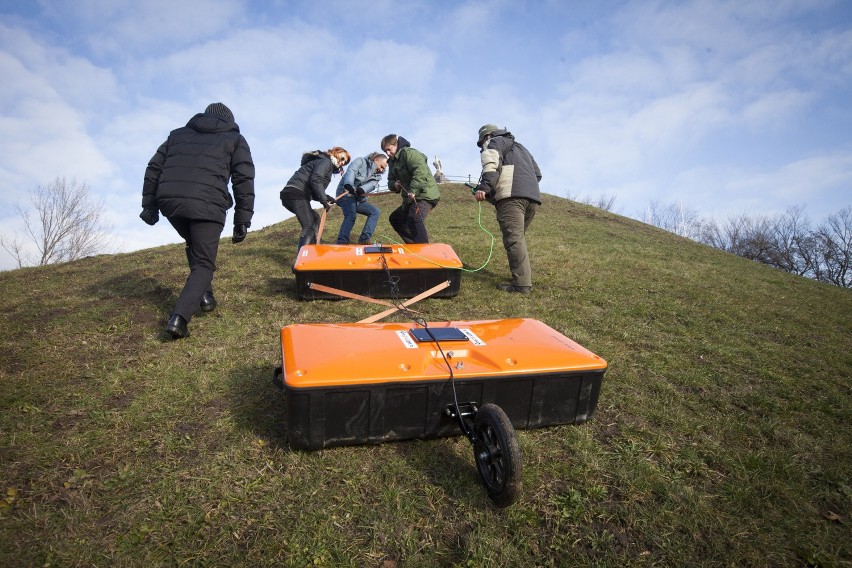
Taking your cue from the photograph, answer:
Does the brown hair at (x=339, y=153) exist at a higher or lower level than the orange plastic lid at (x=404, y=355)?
higher

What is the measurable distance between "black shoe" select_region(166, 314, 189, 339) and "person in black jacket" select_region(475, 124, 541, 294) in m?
3.79

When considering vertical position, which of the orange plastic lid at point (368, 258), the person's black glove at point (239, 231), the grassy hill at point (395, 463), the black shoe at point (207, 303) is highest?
the person's black glove at point (239, 231)

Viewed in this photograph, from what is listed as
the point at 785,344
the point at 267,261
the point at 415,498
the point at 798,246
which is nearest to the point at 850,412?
the point at 785,344

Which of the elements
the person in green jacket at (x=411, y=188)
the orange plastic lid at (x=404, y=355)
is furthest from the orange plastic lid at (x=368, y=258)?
the orange plastic lid at (x=404, y=355)

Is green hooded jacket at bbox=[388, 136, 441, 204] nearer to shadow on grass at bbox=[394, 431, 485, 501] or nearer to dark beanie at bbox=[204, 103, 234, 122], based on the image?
dark beanie at bbox=[204, 103, 234, 122]

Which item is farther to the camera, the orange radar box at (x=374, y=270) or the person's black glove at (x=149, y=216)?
the orange radar box at (x=374, y=270)

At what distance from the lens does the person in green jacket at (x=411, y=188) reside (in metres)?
7.20

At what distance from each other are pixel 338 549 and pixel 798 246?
1867 inches

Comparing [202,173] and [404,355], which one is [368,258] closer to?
[202,173]

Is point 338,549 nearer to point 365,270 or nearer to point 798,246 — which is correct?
point 365,270

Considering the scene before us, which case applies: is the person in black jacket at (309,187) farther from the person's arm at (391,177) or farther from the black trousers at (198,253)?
the black trousers at (198,253)

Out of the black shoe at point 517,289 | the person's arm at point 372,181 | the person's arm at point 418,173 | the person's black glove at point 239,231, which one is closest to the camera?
the person's black glove at point 239,231

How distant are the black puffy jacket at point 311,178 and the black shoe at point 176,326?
11.9ft

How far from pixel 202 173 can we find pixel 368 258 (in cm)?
203
